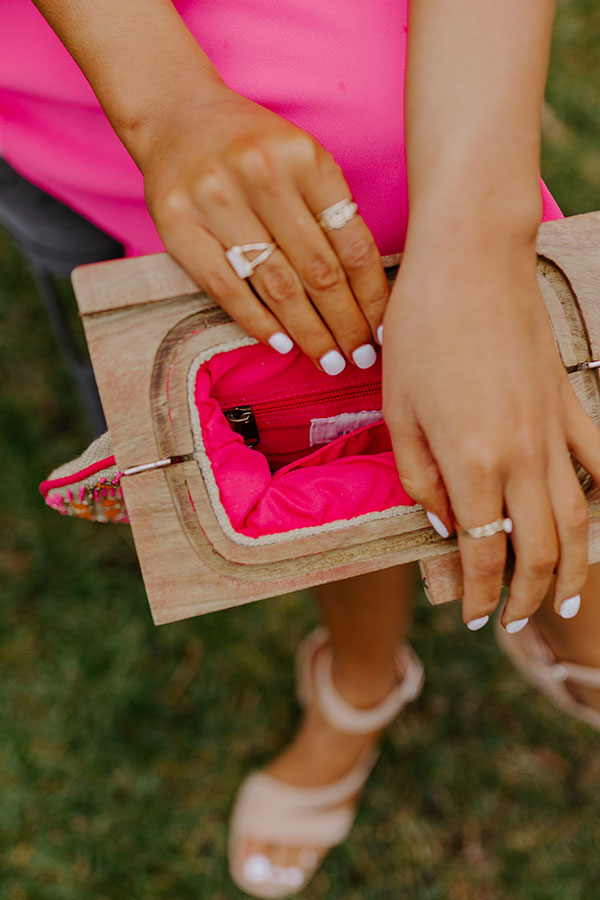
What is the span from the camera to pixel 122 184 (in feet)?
3.02

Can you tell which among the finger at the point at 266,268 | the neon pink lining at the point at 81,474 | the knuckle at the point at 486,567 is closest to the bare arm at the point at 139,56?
the finger at the point at 266,268

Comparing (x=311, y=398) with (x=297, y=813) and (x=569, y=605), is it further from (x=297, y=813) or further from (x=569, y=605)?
(x=297, y=813)

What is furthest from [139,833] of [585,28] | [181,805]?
[585,28]

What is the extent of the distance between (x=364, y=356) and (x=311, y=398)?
99 mm

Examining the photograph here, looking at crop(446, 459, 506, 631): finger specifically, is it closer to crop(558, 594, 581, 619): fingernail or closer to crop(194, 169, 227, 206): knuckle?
crop(558, 594, 581, 619): fingernail

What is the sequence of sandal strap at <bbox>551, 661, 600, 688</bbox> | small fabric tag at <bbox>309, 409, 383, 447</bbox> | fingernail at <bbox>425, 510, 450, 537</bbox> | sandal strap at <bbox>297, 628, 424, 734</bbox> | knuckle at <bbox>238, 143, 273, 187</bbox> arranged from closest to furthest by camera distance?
knuckle at <bbox>238, 143, 273, 187</bbox>, fingernail at <bbox>425, 510, 450, 537</bbox>, small fabric tag at <bbox>309, 409, 383, 447</bbox>, sandal strap at <bbox>551, 661, 600, 688</bbox>, sandal strap at <bbox>297, 628, 424, 734</bbox>

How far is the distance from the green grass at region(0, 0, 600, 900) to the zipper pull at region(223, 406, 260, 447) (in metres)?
1.01

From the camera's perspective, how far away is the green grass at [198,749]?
164 centimetres

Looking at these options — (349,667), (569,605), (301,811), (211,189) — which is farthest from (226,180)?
(301,811)

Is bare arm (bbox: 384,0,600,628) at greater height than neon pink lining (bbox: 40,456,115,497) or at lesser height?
greater

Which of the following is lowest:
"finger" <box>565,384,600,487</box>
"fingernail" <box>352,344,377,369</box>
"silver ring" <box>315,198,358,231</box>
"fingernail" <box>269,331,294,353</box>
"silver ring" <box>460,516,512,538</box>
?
"silver ring" <box>460,516,512,538</box>

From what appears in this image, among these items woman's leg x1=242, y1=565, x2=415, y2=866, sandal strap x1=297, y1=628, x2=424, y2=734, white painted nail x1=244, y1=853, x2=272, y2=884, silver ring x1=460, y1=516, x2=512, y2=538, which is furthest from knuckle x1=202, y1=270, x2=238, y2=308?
white painted nail x1=244, y1=853, x2=272, y2=884

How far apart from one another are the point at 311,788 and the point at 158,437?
114 centimetres

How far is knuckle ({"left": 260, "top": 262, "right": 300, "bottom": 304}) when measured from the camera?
Result: 2.39 feet
